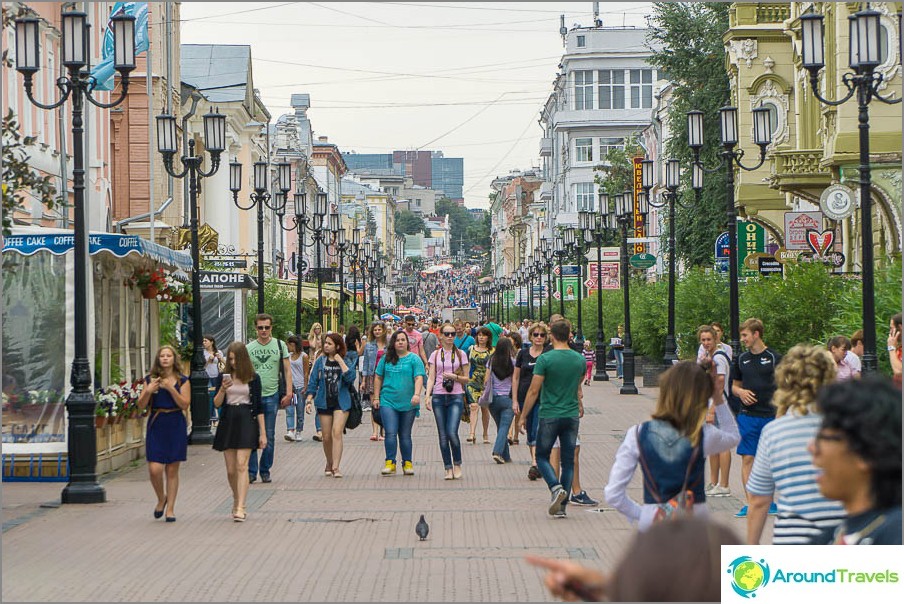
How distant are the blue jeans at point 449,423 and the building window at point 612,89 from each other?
79061 mm

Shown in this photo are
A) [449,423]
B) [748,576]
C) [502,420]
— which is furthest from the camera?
[502,420]

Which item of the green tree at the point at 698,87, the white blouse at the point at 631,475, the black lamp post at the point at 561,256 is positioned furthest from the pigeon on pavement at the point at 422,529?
the black lamp post at the point at 561,256

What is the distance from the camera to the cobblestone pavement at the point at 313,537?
9.59 m

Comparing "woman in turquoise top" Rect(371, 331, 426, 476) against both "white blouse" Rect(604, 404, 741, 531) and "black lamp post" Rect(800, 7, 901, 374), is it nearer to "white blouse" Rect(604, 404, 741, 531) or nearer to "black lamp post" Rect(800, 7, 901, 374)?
"black lamp post" Rect(800, 7, 901, 374)

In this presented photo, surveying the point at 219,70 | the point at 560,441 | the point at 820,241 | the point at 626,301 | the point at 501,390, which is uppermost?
the point at 219,70

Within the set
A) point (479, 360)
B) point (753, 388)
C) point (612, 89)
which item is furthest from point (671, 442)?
point (612, 89)

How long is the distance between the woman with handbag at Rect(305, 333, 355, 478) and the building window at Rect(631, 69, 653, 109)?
260 feet

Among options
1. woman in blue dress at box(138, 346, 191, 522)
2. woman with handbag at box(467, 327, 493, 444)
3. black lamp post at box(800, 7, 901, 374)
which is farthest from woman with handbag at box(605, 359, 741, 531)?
woman with handbag at box(467, 327, 493, 444)

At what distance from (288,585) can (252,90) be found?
51.9 meters

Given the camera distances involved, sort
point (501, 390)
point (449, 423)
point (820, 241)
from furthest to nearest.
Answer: point (820, 241) < point (501, 390) < point (449, 423)

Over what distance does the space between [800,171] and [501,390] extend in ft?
51.6

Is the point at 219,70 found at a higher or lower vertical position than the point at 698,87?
higher

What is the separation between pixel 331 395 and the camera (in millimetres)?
16984

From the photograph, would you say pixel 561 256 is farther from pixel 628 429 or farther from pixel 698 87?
pixel 628 429
